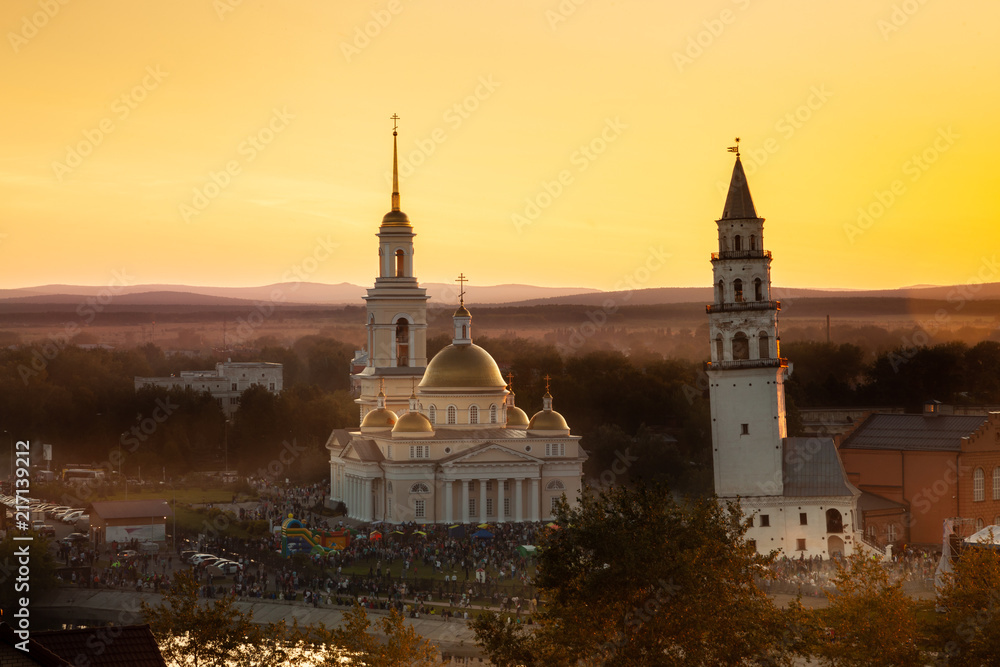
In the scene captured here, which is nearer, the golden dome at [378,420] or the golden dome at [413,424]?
the golden dome at [413,424]

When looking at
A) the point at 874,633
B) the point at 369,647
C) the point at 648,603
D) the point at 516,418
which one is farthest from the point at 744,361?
the point at 369,647

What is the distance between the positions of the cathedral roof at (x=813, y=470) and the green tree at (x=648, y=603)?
30471mm

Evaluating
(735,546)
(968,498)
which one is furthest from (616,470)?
(735,546)

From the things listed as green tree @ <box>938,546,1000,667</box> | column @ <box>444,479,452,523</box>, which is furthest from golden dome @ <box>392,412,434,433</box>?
green tree @ <box>938,546,1000,667</box>

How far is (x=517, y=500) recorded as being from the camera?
9275 cm

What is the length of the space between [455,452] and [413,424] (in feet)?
9.68

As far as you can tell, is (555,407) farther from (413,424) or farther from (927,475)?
(927,475)

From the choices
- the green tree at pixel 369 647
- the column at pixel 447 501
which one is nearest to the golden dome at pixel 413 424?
the column at pixel 447 501

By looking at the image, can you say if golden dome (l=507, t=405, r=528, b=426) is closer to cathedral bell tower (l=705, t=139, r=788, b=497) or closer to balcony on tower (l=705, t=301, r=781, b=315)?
cathedral bell tower (l=705, t=139, r=788, b=497)

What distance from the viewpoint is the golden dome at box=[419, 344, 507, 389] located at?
326 feet

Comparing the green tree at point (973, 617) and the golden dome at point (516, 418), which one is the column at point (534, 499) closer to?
the golden dome at point (516, 418)

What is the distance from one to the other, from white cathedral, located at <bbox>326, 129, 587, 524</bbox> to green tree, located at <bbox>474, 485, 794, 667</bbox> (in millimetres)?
49874

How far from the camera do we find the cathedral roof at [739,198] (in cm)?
7325

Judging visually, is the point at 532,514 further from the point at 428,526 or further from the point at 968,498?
the point at 968,498
